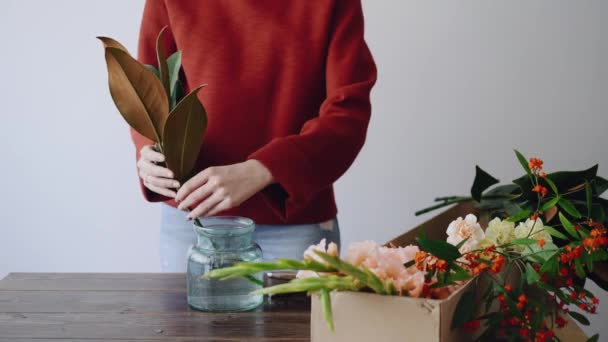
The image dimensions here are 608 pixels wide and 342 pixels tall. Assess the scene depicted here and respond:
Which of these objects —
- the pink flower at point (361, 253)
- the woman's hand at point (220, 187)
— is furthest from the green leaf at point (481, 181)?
the pink flower at point (361, 253)

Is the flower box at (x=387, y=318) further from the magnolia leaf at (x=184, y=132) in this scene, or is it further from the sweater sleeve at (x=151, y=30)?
the sweater sleeve at (x=151, y=30)

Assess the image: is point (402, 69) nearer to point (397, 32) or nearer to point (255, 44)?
point (397, 32)

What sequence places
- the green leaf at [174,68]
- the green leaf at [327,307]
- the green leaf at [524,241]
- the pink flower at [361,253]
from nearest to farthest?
the green leaf at [327,307]
the pink flower at [361,253]
the green leaf at [524,241]
the green leaf at [174,68]

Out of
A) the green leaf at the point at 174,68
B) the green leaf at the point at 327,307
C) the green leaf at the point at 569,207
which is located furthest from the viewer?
the green leaf at the point at 174,68

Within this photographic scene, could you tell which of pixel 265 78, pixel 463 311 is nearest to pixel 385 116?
pixel 265 78

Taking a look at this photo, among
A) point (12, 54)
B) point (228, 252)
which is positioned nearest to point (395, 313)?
point (228, 252)

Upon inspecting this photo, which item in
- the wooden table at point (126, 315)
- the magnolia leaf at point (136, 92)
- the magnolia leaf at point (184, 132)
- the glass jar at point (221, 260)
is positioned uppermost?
the magnolia leaf at point (136, 92)

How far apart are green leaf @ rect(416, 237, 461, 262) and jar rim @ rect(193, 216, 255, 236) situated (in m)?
0.34

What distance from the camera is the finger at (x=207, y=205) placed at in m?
1.26

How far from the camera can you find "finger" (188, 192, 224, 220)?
1265 mm

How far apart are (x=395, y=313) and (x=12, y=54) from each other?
237 cm

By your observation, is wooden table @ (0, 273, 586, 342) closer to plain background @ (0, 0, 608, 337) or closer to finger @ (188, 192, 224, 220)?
finger @ (188, 192, 224, 220)

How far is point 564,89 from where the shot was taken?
2.68 metres

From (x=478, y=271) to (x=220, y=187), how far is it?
538mm
